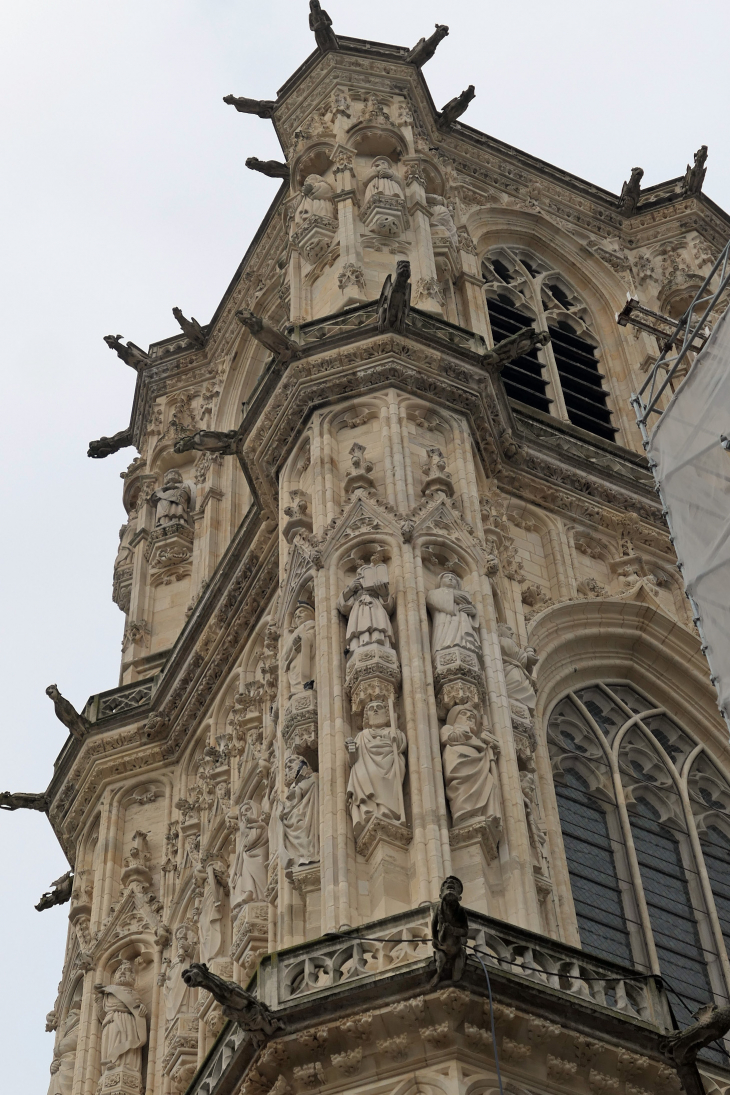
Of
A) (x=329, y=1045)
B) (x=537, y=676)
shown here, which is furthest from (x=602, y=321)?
(x=329, y=1045)

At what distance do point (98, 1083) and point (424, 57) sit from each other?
16.7m

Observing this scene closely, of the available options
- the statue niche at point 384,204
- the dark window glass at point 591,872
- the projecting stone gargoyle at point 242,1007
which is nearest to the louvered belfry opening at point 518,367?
the statue niche at point 384,204

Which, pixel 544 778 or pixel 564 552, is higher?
pixel 564 552

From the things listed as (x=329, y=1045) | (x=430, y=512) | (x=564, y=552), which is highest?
(x=564, y=552)

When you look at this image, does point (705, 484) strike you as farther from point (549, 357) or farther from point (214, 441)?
point (549, 357)

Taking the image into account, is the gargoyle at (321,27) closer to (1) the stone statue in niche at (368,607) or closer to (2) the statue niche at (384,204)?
(2) the statue niche at (384,204)

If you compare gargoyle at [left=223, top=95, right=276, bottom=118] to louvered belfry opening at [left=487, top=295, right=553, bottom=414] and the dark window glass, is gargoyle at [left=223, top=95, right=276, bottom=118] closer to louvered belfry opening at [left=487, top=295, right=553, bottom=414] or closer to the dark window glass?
louvered belfry opening at [left=487, top=295, right=553, bottom=414]

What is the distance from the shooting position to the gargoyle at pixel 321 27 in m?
31.9

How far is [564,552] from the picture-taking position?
2452cm

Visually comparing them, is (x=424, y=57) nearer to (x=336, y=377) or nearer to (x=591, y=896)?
(x=336, y=377)

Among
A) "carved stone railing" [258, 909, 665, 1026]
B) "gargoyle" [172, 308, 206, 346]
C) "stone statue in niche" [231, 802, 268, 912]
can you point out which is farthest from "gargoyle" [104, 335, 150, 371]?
"carved stone railing" [258, 909, 665, 1026]

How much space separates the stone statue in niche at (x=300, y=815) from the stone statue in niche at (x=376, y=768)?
1.52ft

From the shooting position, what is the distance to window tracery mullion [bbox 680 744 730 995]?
20.8 meters

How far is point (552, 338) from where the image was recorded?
104 ft
